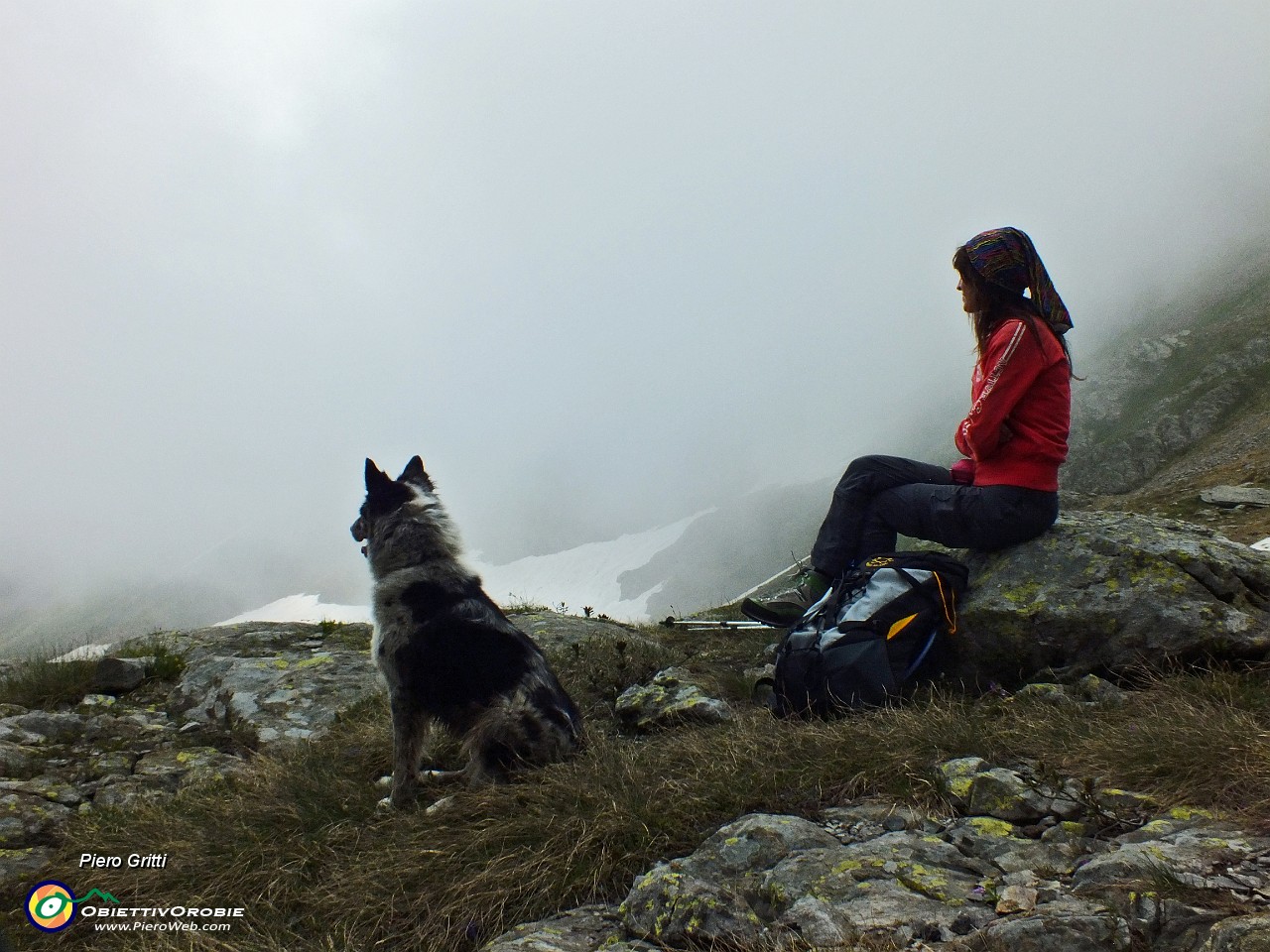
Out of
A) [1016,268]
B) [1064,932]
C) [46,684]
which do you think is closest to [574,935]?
[1064,932]

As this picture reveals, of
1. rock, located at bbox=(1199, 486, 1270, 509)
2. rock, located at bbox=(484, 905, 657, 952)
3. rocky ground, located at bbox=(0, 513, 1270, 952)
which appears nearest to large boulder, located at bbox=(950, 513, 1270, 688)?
rocky ground, located at bbox=(0, 513, 1270, 952)

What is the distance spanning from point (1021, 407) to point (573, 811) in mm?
5228

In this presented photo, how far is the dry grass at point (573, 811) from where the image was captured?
385cm

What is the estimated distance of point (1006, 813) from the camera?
3854mm

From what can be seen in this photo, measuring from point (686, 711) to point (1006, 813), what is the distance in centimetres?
337

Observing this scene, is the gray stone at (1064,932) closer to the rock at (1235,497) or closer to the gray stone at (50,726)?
the gray stone at (50,726)

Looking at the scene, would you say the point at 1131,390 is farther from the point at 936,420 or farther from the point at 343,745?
the point at 343,745

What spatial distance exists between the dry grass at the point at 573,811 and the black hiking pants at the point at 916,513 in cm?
187

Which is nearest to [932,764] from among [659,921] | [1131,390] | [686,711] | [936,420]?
[659,921]

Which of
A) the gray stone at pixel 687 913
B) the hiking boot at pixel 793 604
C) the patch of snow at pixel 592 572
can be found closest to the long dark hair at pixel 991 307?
the hiking boot at pixel 793 604

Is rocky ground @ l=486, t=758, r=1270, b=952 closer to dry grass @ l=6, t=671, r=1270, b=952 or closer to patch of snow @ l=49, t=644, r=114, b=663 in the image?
dry grass @ l=6, t=671, r=1270, b=952

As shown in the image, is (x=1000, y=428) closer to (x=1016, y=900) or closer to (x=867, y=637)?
(x=867, y=637)

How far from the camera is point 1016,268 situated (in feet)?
21.2

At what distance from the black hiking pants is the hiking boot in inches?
5.4
